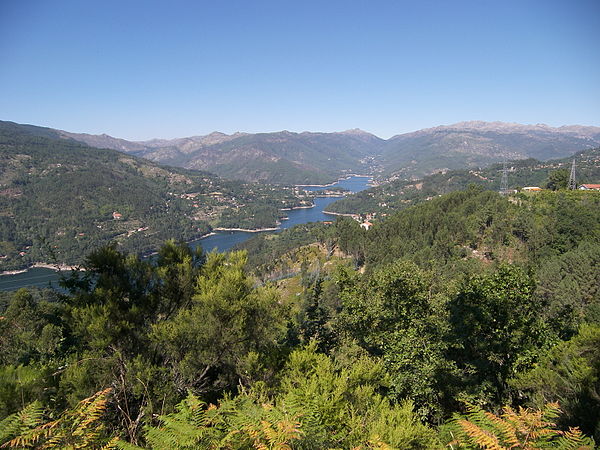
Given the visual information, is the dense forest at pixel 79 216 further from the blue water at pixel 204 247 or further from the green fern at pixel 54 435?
the green fern at pixel 54 435

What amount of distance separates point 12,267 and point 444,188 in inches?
7876

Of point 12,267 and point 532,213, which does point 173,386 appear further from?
point 12,267

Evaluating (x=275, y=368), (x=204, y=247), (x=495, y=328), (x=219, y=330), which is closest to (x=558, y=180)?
(x=495, y=328)

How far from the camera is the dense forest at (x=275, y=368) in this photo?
153 inches

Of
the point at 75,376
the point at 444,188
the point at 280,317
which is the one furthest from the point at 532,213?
the point at 444,188

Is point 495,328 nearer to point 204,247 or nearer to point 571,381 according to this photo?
point 571,381

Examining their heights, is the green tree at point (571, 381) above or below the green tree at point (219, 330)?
below

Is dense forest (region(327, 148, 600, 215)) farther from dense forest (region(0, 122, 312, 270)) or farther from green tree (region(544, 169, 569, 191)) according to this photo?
green tree (region(544, 169, 569, 191))

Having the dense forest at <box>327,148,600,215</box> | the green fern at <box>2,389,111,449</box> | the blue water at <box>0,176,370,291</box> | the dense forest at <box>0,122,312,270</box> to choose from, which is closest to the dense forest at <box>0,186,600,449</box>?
the green fern at <box>2,389,111,449</box>

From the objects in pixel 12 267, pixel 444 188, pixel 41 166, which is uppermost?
pixel 41 166

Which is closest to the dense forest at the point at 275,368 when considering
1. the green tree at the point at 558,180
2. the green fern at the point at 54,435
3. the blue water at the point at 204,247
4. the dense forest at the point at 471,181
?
the green fern at the point at 54,435

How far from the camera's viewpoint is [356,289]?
1455 centimetres

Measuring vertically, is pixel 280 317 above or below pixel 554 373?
above

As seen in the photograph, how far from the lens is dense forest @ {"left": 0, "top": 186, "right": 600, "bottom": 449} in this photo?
3883mm
